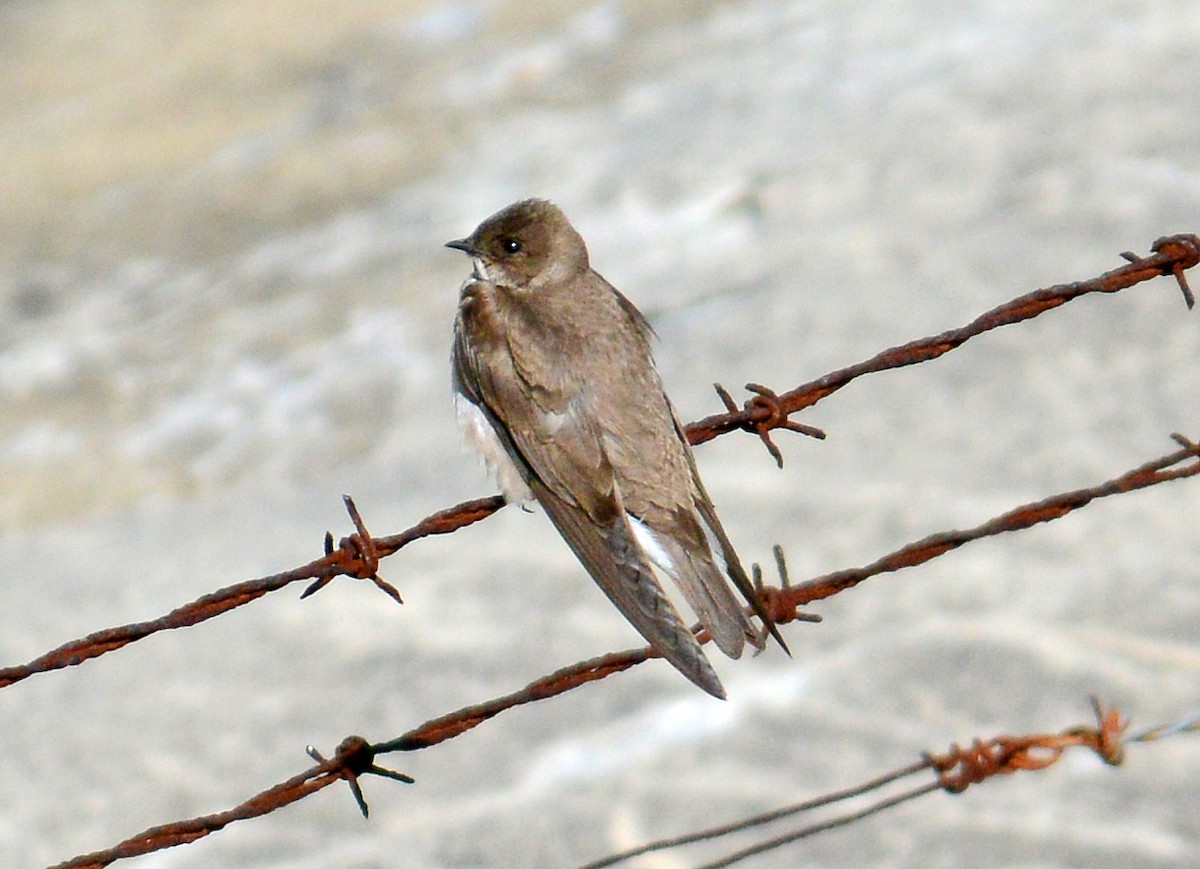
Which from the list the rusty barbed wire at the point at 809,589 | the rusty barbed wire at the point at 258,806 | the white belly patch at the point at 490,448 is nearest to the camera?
the rusty barbed wire at the point at 258,806

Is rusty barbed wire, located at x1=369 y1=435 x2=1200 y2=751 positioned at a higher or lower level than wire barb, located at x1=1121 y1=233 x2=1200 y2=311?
lower

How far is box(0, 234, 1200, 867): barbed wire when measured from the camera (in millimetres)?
3271

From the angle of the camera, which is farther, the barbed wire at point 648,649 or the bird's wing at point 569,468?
the bird's wing at point 569,468

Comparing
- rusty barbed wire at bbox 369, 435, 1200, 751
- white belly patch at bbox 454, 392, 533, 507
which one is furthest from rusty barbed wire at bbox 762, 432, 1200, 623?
white belly patch at bbox 454, 392, 533, 507

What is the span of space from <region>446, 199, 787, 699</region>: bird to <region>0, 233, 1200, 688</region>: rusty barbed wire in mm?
386

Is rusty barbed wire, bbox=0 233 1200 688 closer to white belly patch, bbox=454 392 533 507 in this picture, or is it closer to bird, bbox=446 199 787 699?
bird, bbox=446 199 787 699

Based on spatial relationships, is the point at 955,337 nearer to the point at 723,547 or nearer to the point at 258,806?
the point at 723,547

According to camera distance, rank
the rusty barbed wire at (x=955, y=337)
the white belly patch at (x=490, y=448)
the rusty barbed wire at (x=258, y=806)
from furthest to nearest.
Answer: the white belly patch at (x=490, y=448) → the rusty barbed wire at (x=955, y=337) → the rusty barbed wire at (x=258, y=806)

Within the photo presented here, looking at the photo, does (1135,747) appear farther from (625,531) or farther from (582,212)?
(582,212)

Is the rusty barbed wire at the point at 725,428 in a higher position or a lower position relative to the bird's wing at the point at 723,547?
higher

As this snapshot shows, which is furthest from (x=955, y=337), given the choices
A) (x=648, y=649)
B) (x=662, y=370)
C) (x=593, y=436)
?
(x=662, y=370)

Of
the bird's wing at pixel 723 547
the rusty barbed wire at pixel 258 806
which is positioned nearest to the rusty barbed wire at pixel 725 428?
the bird's wing at pixel 723 547

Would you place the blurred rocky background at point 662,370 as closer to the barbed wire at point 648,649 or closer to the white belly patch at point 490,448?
the white belly patch at point 490,448

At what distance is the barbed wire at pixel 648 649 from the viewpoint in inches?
129
